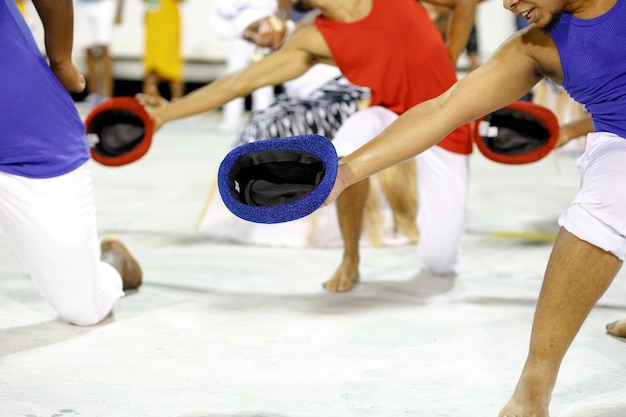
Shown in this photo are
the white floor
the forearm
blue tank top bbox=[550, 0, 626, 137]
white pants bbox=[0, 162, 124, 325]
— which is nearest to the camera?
blue tank top bbox=[550, 0, 626, 137]

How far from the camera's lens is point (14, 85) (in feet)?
8.07

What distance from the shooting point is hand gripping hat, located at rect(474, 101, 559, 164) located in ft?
10.5

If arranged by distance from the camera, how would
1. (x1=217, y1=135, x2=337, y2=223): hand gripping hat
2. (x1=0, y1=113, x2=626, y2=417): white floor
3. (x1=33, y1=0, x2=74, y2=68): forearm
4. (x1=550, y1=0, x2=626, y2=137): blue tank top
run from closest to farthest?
1. (x1=217, y1=135, x2=337, y2=223): hand gripping hat
2. (x1=550, y1=0, x2=626, y2=137): blue tank top
3. (x1=0, y1=113, x2=626, y2=417): white floor
4. (x1=33, y1=0, x2=74, y2=68): forearm

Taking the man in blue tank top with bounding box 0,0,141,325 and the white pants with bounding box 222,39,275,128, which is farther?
the white pants with bounding box 222,39,275,128

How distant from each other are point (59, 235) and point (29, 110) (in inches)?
13.0

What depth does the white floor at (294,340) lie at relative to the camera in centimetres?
219

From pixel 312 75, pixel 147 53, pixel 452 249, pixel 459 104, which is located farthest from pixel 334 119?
pixel 147 53

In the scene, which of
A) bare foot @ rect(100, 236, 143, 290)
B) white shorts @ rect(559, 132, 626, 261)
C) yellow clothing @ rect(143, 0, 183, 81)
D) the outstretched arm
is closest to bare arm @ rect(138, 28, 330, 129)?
bare foot @ rect(100, 236, 143, 290)

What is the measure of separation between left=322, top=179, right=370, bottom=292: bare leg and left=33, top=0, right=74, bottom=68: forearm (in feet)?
3.77

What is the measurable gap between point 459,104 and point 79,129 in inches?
42.9

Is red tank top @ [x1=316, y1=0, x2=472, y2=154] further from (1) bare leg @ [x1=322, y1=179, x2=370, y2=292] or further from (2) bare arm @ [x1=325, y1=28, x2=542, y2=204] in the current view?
(2) bare arm @ [x1=325, y1=28, x2=542, y2=204]

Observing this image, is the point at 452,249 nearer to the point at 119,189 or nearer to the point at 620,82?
the point at 620,82

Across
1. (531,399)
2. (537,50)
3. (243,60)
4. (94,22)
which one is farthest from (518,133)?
(94,22)

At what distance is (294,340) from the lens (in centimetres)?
269
